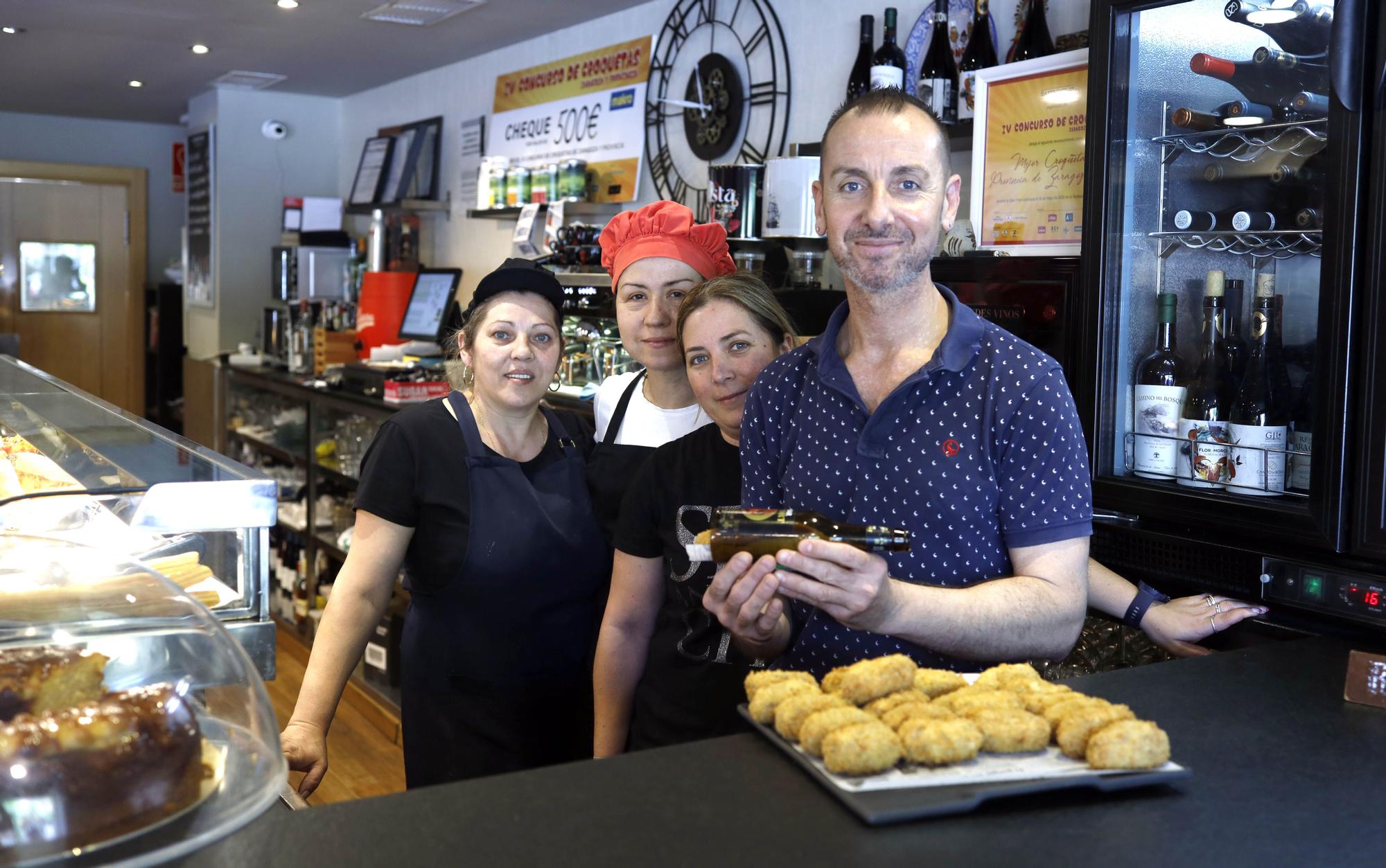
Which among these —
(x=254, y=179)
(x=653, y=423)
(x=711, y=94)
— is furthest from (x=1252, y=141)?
(x=254, y=179)

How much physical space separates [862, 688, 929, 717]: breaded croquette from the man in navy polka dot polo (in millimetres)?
247

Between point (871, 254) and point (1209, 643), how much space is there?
3.16ft

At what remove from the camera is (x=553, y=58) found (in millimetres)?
5344

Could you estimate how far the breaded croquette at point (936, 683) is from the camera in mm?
1261

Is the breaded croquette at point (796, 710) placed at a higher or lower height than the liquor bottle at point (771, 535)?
lower

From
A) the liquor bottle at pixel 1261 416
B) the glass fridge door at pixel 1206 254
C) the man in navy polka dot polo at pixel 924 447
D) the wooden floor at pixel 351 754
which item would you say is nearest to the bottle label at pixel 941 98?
the glass fridge door at pixel 1206 254

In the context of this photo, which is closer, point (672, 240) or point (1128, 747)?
point (1128, 747)

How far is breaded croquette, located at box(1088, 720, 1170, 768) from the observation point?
1084 millimetres

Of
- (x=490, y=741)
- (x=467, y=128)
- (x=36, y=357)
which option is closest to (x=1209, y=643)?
(x=490, y=741)

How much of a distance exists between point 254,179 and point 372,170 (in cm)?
121

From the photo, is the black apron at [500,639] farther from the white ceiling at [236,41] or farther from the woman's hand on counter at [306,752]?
the white ceiling at [236,41]

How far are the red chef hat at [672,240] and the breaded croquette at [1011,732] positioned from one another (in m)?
1.50

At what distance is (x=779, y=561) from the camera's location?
52.9 inches

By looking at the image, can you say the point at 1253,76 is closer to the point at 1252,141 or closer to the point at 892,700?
the point at 1252,141
